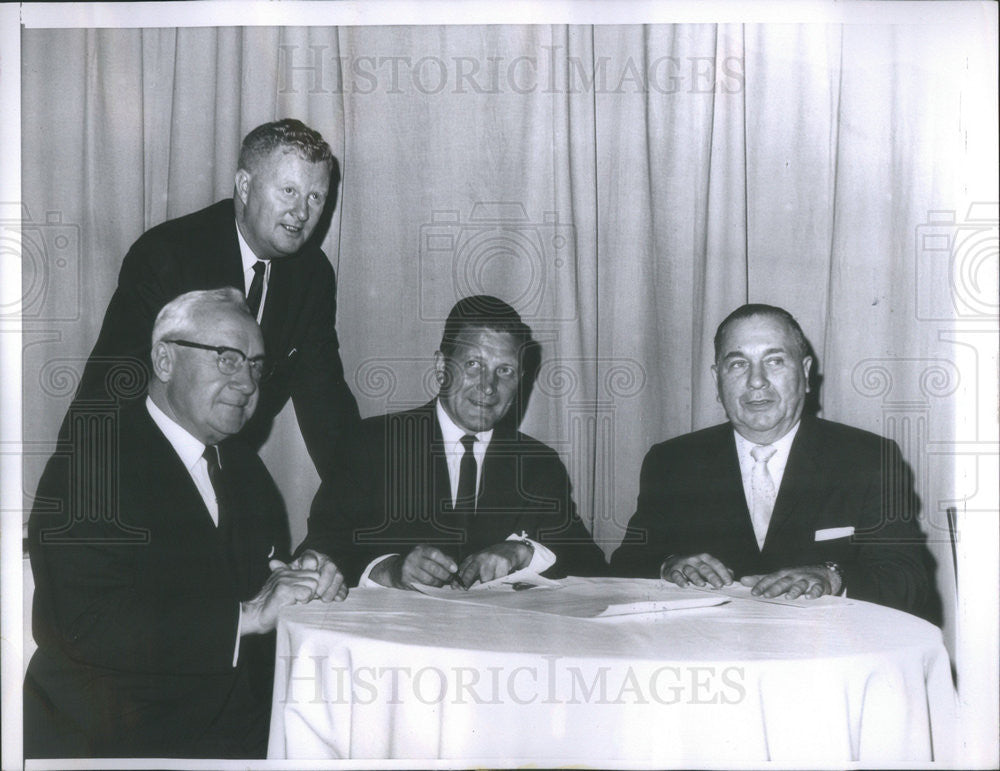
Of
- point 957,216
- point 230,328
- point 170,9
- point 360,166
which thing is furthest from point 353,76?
point 957,216

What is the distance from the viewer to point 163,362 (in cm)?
258

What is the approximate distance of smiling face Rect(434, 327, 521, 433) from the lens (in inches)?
103

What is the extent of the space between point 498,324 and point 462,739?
42.2 inches

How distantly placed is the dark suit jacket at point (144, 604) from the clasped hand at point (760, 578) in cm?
103

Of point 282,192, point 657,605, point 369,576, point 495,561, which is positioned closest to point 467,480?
point 495,561

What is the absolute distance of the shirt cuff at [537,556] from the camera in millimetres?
2605

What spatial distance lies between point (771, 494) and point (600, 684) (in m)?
0.67

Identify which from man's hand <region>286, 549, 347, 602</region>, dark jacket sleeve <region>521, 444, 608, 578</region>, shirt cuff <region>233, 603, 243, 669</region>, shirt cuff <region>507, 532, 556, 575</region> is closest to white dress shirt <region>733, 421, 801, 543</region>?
dark jacket sleeve <region>521, 444, 608, 578</region>

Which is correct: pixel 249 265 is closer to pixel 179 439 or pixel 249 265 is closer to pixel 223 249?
pixel 223 249

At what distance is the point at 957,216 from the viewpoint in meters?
2.62

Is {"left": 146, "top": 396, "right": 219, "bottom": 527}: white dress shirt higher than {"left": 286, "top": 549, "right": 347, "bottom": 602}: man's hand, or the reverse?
{"left": 146, "top": 396, "right": 219, "bottom": 527}: white dress shirt

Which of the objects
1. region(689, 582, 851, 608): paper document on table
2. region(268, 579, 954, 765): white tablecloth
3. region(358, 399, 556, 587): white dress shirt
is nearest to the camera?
region(268, 579, 954, 765): white tablecloth

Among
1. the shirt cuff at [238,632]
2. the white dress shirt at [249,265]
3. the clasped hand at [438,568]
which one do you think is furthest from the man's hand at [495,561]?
the white dress shirt at [249,265]

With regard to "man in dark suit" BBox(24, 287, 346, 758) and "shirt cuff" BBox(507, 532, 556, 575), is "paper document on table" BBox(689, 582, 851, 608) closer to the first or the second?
"shirt cuff" BBox(507, 532, 556, 575)
